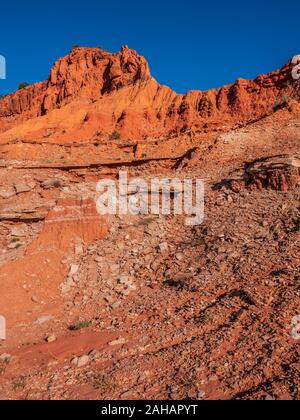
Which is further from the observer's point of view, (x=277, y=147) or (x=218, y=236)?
(x=277, y=147)

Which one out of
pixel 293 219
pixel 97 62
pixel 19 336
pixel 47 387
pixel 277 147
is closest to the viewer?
pixel 47 387

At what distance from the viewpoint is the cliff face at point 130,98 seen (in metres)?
23.4

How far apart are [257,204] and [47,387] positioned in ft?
22.1

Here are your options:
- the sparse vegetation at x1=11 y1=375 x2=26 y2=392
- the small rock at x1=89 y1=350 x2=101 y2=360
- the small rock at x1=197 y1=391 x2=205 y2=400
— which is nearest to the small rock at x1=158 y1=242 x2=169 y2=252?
the small rock at x1=89 y1=350 x2=101 y2=360

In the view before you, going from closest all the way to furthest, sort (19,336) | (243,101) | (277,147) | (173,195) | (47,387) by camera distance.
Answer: (47,387) → (19,336) → (173,195) → (277,147) → (243,101)

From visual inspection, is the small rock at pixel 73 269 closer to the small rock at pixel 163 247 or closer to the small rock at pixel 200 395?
the small rock at pixel 163 247

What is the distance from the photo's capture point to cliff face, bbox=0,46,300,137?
23359 mm

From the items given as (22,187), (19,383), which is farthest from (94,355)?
(22,187)

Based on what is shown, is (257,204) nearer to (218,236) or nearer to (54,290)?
(218,236)

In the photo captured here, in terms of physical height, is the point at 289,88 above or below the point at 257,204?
above

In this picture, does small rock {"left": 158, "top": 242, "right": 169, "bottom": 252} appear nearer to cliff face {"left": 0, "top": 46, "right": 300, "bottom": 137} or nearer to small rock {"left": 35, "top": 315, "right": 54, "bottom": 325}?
small rock {"left": 35, "top": 315, "right": 54, "bottom": 325}

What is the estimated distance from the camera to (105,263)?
8.99m

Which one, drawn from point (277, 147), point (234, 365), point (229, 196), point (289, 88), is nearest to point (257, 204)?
point (229, 196)

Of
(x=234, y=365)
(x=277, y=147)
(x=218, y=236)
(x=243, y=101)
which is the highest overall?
(x=243, y=101)
